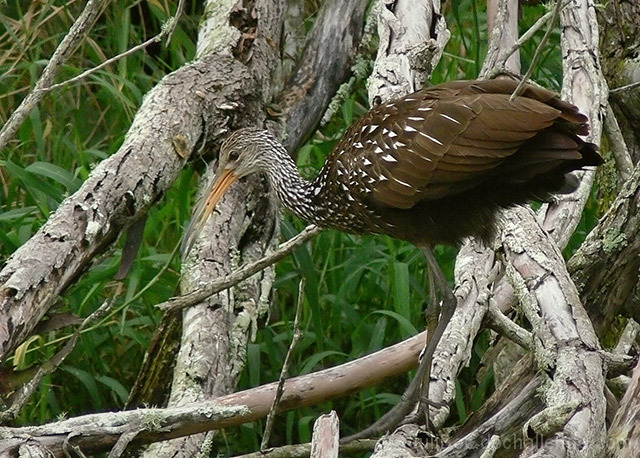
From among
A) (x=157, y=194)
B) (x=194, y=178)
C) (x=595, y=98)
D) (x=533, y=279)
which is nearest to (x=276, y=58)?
(x=194, y=178)

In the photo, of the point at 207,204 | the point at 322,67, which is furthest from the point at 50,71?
the point at 322,67

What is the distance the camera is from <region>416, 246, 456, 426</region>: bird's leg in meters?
3.43

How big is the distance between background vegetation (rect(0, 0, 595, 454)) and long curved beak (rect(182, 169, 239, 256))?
194mm

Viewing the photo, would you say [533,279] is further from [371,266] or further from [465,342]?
[371,266]

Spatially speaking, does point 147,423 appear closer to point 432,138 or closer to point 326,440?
point 326,440

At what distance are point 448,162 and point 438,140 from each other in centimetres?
7

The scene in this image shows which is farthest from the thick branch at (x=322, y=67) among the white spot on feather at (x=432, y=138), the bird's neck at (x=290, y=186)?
the white spot on feather at (x=432, y=138)

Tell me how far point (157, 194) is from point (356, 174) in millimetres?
624

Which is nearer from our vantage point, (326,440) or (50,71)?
(326,440)

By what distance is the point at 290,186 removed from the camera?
4164mm

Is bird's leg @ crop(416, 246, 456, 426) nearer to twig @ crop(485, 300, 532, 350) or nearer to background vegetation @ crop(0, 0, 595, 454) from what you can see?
twig @ crop(485, 300, 532, 350)

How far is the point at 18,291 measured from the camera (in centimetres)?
297

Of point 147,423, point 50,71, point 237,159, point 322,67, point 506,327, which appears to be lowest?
point 506,327

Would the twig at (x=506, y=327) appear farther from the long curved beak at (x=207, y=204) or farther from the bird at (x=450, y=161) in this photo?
the long curved beak at (x=207, y=204)
